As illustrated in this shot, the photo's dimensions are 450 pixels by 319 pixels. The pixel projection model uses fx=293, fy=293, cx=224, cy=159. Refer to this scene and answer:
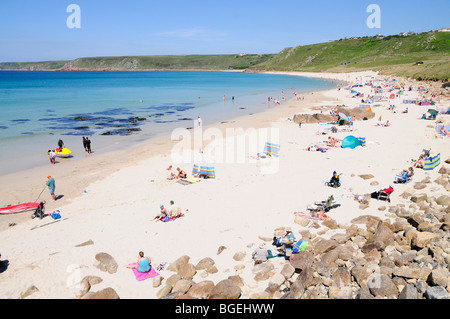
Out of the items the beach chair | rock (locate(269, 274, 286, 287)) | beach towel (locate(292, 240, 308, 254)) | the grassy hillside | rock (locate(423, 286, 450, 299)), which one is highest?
the grassy hillside

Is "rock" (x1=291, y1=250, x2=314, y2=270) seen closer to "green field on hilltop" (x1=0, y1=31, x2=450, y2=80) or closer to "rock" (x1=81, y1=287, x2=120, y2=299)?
"rock" (x1=81, y1=287, x2=120, y2=299)

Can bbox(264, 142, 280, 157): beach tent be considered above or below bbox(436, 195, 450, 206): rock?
above

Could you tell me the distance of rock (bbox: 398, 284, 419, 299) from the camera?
256 inches

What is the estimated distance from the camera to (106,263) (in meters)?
8.95

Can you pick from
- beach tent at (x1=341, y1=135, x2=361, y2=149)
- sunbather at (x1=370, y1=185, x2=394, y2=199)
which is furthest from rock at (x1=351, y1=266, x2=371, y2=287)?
beach tent at (x1=341, y1=135, x2=361, y2=149)

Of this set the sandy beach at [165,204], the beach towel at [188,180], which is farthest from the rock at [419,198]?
the beach towel at [188,180]

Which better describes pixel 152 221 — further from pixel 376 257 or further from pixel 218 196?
pixel 376 257

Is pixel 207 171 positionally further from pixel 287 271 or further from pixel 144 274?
pixel 287 271

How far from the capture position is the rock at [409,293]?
6496 millimetres

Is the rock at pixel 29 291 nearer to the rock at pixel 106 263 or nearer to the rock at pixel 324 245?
the rock at pixel 106 263

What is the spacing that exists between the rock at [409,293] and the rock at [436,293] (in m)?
0.19

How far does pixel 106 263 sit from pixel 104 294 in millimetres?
1479

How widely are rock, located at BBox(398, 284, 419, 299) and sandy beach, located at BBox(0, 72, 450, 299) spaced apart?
3.21m
